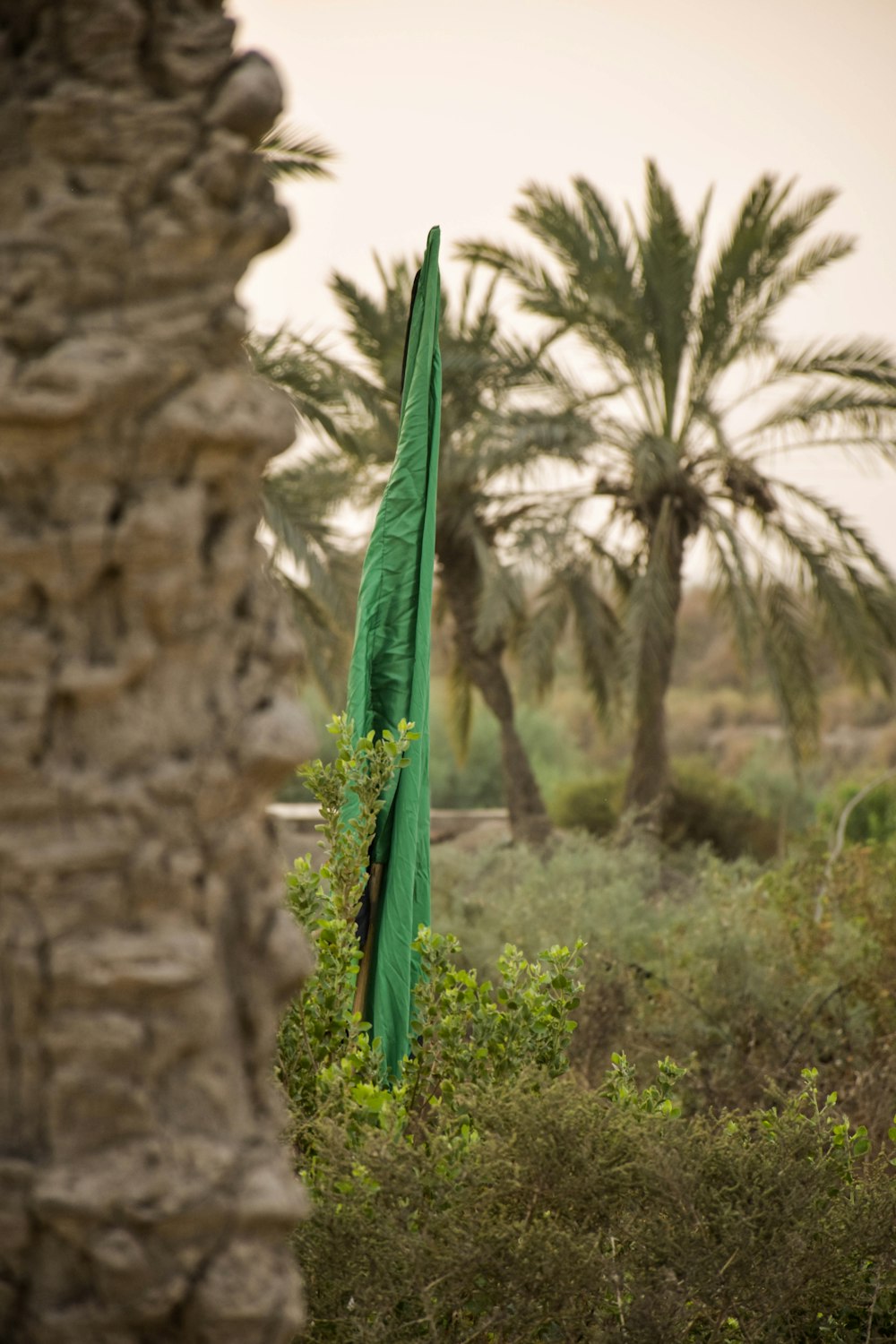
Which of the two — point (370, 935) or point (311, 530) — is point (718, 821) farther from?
point (370, 935)

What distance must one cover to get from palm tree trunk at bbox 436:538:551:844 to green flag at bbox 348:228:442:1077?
874 cm

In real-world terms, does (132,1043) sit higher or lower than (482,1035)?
higher

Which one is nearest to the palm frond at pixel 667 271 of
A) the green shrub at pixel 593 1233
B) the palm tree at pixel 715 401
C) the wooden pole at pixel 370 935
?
the palm tree at pixel 715 401

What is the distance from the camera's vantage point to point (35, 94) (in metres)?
1.33

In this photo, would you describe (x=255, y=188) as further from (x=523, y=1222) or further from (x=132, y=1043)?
(x=523, y=1222)

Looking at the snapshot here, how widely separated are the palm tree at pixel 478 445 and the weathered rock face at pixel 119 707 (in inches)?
339

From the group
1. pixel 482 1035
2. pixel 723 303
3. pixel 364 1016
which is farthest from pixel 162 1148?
pixel 723 303

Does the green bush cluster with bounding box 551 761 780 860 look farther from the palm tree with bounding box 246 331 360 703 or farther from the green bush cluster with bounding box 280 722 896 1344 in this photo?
the green bush cluster with bounding box 280 722 896 1344

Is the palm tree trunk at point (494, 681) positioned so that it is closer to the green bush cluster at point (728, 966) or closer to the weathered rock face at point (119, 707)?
the green bush cluster at point (728, 966)

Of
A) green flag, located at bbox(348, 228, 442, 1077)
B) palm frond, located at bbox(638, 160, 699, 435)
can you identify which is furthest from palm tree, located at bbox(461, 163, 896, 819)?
green flag, located at bbox(348, 228, 442, 1077)

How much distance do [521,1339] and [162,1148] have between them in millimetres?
1366

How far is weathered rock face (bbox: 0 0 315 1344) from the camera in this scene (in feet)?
4.29

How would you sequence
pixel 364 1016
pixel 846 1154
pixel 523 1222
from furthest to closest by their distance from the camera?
pixel 364 1016, pixel 846 1154, pixel 523 1222

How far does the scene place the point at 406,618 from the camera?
3.51m
